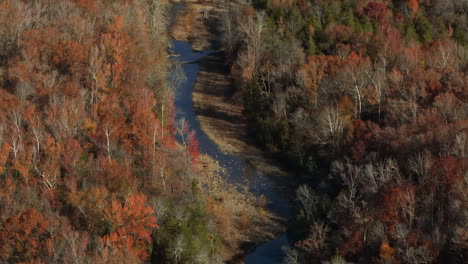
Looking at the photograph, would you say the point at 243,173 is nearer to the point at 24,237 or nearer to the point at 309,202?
the point at 309,202

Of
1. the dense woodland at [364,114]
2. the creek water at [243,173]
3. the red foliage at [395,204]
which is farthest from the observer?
the creek water at [243,173]

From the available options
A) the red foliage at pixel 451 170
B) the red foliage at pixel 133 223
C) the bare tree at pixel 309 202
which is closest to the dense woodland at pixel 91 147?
the red foliage at pixel 133 223

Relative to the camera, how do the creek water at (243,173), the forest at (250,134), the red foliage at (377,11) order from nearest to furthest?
1. the forest at (250,134)
2. the creek water at (243,173)
3. the red foliage at (377,11)

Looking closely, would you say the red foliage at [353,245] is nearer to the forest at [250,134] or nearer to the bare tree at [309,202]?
the forest at [250,134]

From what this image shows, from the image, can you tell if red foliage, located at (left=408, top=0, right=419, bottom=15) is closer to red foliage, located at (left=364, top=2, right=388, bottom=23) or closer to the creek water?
red foliage, located at (left=364, top=2, right=388, bottom=23)

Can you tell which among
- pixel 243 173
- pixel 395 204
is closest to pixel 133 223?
pixel 395 204

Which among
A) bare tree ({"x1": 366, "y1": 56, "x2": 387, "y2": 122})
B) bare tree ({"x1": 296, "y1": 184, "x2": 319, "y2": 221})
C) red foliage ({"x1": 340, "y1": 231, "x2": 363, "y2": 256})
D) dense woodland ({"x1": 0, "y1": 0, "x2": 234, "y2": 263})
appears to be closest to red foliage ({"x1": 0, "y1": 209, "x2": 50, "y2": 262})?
dense woodland ({"x1": 0, "y1": 0, "x2": 234, "y2": 263})

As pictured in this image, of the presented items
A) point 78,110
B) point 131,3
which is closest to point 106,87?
point 78,110

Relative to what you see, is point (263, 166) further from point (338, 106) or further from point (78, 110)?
point (78, 110)

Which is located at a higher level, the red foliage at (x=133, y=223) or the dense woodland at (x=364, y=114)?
the dense woodland at (x=364, y=114)
